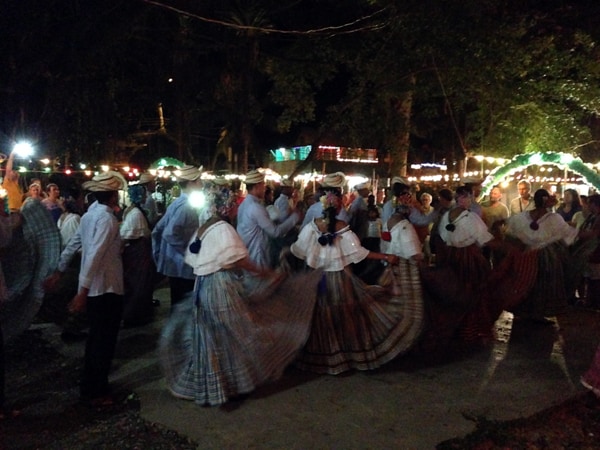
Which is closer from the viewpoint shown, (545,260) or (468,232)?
(468,232)

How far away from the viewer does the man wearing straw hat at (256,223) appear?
635 centimetres

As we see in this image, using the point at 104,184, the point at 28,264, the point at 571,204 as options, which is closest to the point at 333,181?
the point at 104,184

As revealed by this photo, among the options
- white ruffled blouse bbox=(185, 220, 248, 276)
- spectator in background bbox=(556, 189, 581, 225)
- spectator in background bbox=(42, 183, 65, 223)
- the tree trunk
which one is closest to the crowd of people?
white ruffled blouse bbox=(185, 220, 248, 276)

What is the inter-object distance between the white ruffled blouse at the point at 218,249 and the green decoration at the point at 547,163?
28.5 feet

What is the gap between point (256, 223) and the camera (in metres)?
6.40

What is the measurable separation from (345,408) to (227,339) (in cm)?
112

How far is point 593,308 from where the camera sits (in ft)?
27.3

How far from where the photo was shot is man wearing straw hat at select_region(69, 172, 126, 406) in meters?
4.76

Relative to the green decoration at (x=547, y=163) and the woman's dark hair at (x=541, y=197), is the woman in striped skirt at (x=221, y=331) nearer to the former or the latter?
the woman's dark hair at (x=541, y=197)

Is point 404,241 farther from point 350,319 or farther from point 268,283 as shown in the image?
point 268,283

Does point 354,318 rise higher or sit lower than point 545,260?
lower

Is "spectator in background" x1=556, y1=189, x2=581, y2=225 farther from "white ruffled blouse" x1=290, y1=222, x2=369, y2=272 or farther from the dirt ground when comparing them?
"white ruffled blouse" x1=290, y1=222, x2=369, y2=272

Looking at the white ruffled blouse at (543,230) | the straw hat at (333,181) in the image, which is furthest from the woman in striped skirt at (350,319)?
the white ruffled blouse at (543,230)

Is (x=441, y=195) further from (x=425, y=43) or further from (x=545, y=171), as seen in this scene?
(x=545, y=171)
